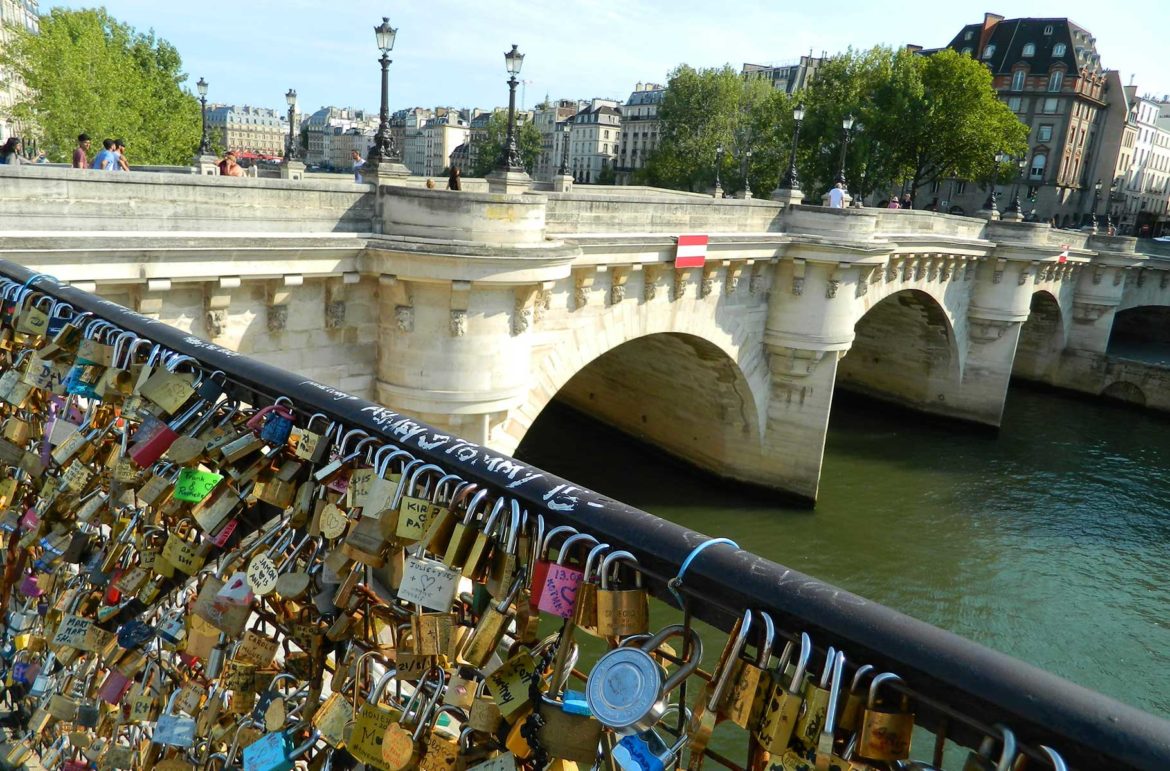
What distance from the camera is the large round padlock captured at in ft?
5.27

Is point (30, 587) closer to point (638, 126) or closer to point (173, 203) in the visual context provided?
point (173, 203)

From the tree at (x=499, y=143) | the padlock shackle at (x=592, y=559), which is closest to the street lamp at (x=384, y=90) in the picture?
the padlock shackle at (x=592, y=559)

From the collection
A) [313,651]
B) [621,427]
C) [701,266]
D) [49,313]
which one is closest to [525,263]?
[701,266]

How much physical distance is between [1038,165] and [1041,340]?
121 feet

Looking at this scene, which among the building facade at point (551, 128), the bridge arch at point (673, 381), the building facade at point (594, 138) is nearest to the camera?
the bridge arch at point (673, 381)

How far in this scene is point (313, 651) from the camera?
97.8 inches

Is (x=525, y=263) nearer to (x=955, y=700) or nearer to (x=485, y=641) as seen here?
(x=485, y=641)

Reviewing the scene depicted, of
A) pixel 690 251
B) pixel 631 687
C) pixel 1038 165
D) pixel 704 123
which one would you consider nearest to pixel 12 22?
pixel 704 123

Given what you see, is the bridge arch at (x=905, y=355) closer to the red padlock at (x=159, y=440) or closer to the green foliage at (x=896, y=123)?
the green foliage at (x=896, y=123)

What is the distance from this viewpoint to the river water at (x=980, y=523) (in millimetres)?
15359

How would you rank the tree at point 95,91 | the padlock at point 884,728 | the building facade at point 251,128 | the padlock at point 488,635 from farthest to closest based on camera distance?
1. the building facade at point 251,128
2. the tree at point 95,91
3. the padlock at point 488,635
4. the padlock at point 884,728

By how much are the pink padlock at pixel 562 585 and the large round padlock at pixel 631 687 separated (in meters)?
0.16

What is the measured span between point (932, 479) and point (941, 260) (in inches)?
239

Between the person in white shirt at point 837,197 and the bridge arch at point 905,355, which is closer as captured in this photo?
the person in white shirt at point 837,197
